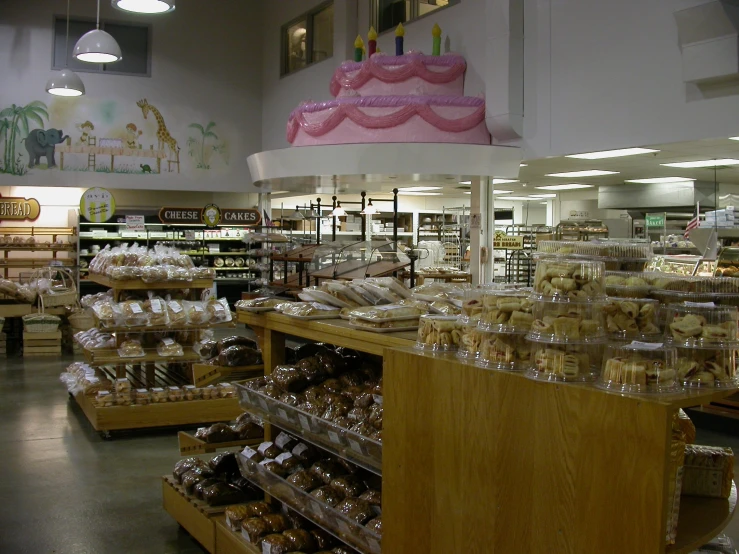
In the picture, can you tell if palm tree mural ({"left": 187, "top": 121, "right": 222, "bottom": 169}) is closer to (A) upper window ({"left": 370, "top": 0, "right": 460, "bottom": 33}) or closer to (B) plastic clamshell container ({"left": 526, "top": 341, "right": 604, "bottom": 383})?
(A) upper window ({"left": 370, "top": 0, "right": 460, "bottom": 33})

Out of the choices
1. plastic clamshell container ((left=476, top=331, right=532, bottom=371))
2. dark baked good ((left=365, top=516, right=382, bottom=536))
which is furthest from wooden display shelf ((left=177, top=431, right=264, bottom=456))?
plastic clamshell container ((left=476, top=331, right=532, bottom=371))

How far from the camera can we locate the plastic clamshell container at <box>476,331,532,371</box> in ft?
6.67

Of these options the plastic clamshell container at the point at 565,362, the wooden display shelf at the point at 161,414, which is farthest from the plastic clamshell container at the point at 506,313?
the wooden display shelf at the point at 161,414

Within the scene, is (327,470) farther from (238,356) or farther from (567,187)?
(567,187)

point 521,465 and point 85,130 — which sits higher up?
point 85,130

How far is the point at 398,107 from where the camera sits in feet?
27.1

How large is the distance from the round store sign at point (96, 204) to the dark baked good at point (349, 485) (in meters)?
8.26

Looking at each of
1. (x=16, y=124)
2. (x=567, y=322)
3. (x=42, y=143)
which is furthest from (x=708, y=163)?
(x=16, y=124)

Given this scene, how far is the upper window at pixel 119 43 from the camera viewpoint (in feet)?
43.9

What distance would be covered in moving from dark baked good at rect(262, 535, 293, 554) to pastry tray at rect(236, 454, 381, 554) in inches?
4.9

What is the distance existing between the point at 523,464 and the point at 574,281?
0.51 meters

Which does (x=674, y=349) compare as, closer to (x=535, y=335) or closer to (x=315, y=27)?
(x=535, y=335)

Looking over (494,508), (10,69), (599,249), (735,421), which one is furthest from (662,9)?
(10,69)

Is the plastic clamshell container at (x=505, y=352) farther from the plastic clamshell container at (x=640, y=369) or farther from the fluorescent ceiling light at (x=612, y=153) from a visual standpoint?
the fluorescent ceiling light at (x=612, y=153)
